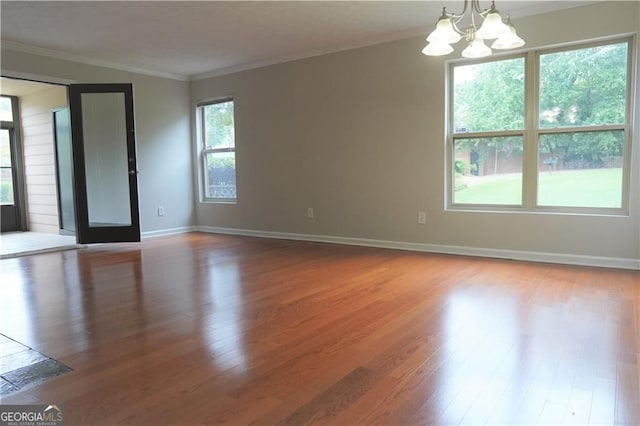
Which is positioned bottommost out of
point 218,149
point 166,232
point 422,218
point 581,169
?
point 166,232

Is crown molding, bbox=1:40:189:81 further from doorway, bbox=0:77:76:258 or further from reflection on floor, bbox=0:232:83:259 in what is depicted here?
reflection on floor, bbox=0:232:83:259

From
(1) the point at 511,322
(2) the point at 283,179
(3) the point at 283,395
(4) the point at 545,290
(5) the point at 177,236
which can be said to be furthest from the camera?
(5) the point at 177,236

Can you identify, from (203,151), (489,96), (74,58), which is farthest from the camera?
(203,151)

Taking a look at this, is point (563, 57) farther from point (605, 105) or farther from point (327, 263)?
point (327, 263)

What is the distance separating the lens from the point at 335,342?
7.80 ft

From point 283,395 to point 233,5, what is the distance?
3528 mm

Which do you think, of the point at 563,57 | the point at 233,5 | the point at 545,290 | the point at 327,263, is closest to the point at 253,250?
the point at 327,263

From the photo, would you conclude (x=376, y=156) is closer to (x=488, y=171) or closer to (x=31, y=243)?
(x=488, y=171)

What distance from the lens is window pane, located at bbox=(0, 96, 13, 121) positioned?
7.41m

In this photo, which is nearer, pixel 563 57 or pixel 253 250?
pixel 563 57

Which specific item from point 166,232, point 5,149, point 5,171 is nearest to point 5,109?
point 5,149

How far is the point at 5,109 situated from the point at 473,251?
784 centimetres

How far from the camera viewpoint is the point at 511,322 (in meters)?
2.63

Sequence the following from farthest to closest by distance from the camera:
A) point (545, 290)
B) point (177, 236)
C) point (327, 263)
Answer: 1. point (177, 236)
2. point (327, 263)
3. point (545, 290)
